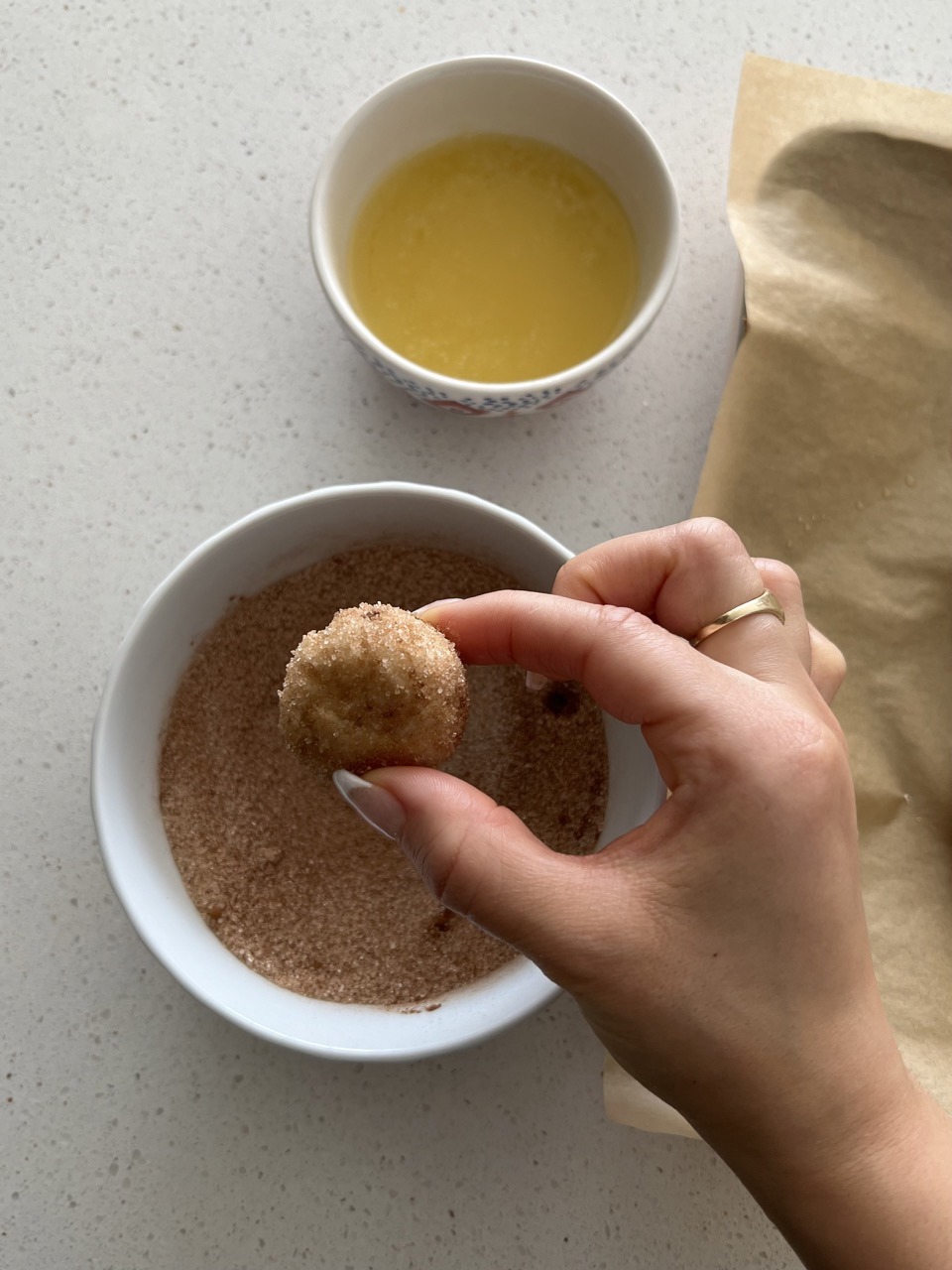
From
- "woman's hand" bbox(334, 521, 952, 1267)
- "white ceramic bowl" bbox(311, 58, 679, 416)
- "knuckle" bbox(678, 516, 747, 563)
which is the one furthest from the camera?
"white ceramic bowl" bbox(311, 58, 679, 416)

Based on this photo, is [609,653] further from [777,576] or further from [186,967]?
[186,967]

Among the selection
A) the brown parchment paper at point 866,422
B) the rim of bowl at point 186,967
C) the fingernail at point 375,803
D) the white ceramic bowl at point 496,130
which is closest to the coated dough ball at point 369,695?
the fingernail at point 375,803

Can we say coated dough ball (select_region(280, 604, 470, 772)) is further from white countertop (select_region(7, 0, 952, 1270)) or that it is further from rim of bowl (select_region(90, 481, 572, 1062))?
white countertop (select_region(7, 0, 952, 1270))

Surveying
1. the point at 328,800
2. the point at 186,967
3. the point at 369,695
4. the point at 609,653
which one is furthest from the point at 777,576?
the point at 186,967

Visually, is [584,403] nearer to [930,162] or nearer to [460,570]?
[460,570]

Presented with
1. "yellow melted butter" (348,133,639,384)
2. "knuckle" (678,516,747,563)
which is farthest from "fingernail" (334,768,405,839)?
"yellow melted butter" (348,133,639,384)

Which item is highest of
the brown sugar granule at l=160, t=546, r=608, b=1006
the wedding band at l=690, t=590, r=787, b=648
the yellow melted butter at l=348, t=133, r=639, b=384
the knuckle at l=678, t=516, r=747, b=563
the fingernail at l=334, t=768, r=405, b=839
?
the yellow melted butter at l=348, t=133, r=639, b=384

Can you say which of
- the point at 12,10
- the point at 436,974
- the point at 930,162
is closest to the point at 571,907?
the point at 436,974
